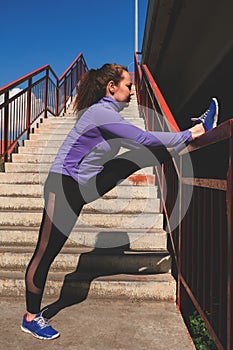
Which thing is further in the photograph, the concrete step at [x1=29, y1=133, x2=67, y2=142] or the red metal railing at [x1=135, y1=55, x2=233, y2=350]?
the concrete step at [x1=29, y1=133, x2=67, y2=142]

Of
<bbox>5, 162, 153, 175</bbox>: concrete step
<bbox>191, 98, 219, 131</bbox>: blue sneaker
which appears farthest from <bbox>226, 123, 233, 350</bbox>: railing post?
<bbox>5, 162, 153, 175</bbox>: concrete step

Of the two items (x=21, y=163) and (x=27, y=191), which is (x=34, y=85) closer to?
(x=21, y=163)

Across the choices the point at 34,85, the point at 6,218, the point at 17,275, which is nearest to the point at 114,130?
the point at 17,275

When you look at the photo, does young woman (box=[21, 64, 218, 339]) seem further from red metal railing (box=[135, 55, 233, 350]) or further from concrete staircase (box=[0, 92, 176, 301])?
concrete staircase (box=[0, 92, 176, 301])

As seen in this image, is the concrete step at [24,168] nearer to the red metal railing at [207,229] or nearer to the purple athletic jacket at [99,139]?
the red metal railing at [207,229]

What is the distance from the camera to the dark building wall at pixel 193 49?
19.2ft

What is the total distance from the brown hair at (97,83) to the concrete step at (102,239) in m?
1.48

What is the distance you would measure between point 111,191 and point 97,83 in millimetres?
2098

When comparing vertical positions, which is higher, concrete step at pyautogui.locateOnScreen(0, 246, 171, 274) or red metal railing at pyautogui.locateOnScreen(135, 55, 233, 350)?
red metal railing at pyautogui.locateOnScreen(135, 55, 233, 350)

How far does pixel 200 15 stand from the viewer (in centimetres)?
624

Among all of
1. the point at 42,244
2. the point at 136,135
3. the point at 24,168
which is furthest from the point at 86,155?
the point at 24,168

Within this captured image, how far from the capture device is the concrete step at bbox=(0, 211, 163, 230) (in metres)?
4.02

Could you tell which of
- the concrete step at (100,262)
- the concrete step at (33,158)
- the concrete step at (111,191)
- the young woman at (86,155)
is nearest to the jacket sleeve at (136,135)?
the young woman at (86,155)

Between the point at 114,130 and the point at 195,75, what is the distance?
5.96 metres
